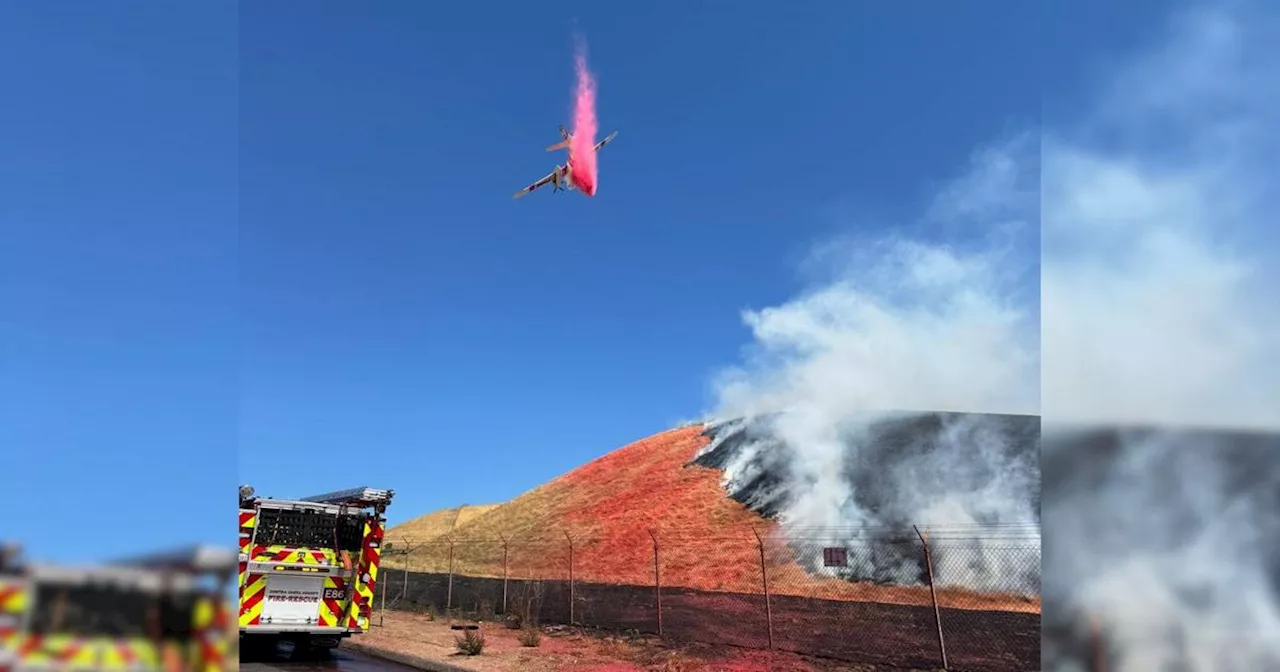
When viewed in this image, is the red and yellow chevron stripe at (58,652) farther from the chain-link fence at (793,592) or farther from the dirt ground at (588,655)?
the chain-link fence at (793,592)

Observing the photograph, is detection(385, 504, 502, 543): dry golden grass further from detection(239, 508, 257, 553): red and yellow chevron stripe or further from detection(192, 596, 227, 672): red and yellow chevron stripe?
detection(192, 596, 227, 672): red and yellow chevron stripe

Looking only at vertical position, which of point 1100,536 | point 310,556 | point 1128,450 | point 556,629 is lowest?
point 556,629

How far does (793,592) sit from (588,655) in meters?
12.2

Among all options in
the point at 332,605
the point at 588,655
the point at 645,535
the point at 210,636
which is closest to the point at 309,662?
the point at 332,605

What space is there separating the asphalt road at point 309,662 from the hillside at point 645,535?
10.7m

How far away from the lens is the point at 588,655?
14.8 metres

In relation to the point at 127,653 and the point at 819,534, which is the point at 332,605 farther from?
the point at 819,534

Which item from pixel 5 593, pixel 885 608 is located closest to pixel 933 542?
pixel 885 608

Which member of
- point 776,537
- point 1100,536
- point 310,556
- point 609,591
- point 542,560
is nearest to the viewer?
point 1100,536

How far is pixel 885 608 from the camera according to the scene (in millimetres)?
20047

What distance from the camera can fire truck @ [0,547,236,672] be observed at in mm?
1665

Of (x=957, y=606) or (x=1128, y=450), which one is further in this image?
(x=957, y=606)

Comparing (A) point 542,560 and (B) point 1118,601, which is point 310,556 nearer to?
(B) point 1118,601

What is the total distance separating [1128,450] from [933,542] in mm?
26540
